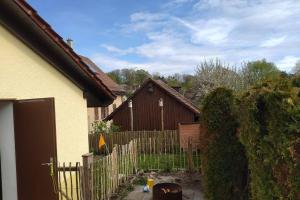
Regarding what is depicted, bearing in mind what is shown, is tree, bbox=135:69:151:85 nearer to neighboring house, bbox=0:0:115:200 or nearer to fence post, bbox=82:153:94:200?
neighboring house, bbox=0:0:115:200

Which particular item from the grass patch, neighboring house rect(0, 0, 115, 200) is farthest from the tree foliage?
neighboring house rect(0, 0, 115, 200)

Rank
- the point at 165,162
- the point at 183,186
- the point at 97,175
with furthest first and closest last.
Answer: the point at 165,162 → the point at 183,186 → the point at 97,175

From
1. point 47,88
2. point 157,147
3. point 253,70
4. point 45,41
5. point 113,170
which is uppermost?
point 253,70

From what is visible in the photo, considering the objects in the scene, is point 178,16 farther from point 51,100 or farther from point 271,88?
point 271,88

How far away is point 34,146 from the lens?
6434mm

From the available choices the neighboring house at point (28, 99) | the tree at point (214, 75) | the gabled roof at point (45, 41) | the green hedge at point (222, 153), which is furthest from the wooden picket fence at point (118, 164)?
the tree at point (214, 75)

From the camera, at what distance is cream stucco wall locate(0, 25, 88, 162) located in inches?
258

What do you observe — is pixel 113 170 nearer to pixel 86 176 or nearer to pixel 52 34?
pixel 86 176

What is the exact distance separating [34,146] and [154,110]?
20.8 metres

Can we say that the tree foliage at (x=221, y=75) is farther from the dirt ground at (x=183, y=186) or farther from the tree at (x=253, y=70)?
the dirt ground at (x=183, y=186)

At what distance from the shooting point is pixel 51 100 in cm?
623

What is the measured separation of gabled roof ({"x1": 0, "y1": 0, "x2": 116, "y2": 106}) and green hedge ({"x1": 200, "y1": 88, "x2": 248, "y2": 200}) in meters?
3.02

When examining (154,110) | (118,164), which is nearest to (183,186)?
(118,164)

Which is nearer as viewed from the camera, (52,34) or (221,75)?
(52,34)
